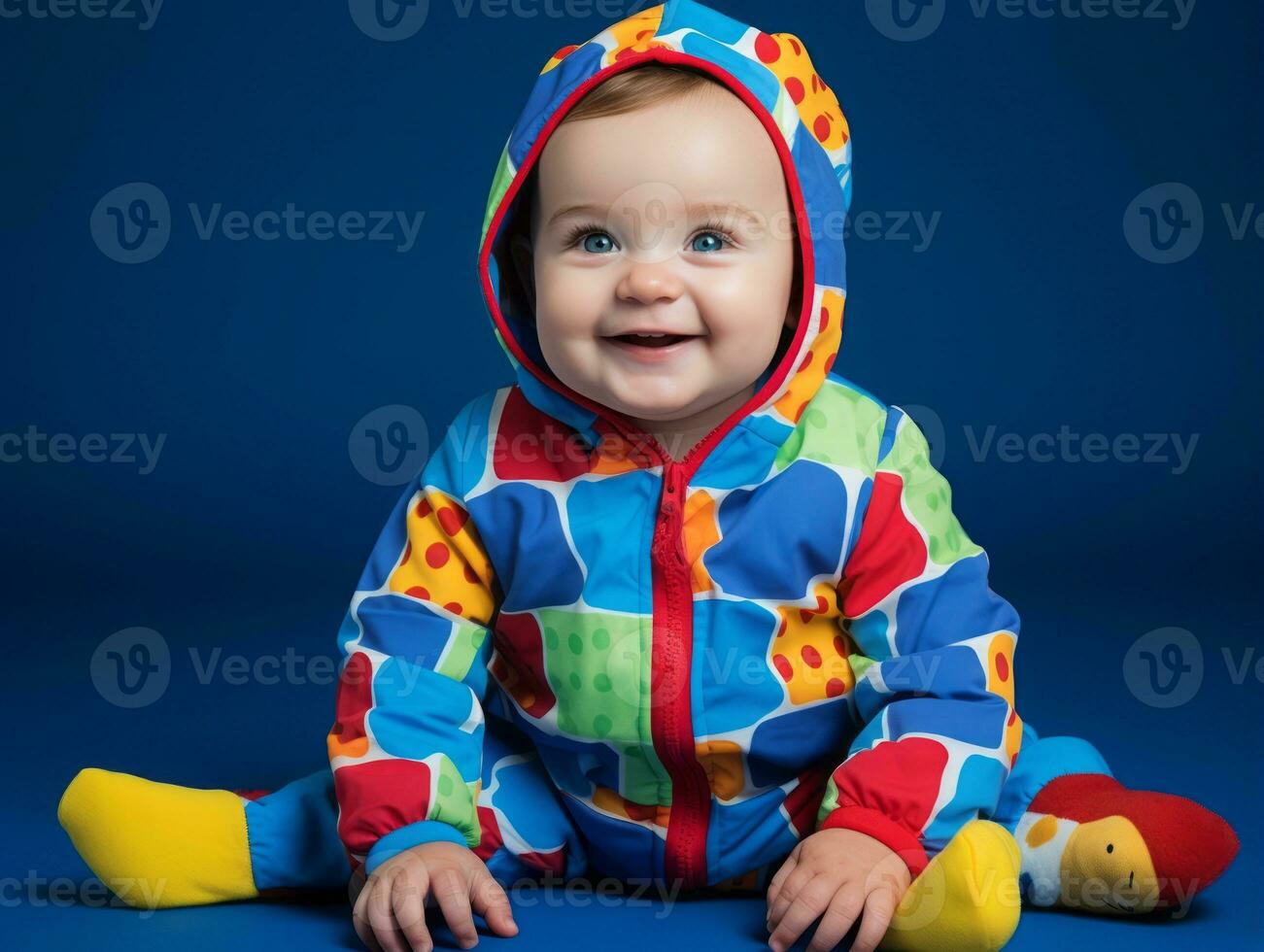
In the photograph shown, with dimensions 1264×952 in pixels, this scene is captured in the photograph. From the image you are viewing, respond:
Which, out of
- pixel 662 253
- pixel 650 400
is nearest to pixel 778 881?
pixel 650 400

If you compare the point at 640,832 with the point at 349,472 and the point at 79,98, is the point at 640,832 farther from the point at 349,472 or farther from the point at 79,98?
the point at 79,98

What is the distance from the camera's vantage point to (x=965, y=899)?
5.86ft

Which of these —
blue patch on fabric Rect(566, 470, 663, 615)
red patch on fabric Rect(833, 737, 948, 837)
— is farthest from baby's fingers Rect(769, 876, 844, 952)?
blue patch on fabric Rect(566, 470, 663, 615)

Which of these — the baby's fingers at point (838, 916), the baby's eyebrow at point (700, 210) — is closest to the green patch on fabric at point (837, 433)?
the baby's eyebrow at point (700, 210)

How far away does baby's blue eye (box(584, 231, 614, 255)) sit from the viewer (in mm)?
1959

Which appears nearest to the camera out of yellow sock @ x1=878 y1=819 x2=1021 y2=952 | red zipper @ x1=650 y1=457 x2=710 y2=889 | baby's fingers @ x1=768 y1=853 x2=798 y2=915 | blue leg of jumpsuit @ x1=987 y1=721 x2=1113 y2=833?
yellow sock @ x1=878 y1=819 x2=1021 y2=952

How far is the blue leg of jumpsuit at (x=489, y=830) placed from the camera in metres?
2.07

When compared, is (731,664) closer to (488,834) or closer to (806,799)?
(806,799)

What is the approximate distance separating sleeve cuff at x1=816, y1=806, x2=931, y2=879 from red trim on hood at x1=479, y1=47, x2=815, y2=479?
389mm

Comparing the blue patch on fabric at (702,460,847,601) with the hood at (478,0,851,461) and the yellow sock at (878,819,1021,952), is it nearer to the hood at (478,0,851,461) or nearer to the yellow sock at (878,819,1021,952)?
the hood at (478,0,851,461)

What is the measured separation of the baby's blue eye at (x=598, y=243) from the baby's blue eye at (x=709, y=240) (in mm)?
86

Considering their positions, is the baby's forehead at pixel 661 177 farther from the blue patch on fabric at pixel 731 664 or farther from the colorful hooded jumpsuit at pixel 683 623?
the blue patch on fabric at pixel 731 664

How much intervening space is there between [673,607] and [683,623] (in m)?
0.02

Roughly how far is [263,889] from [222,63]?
207 centimetres
